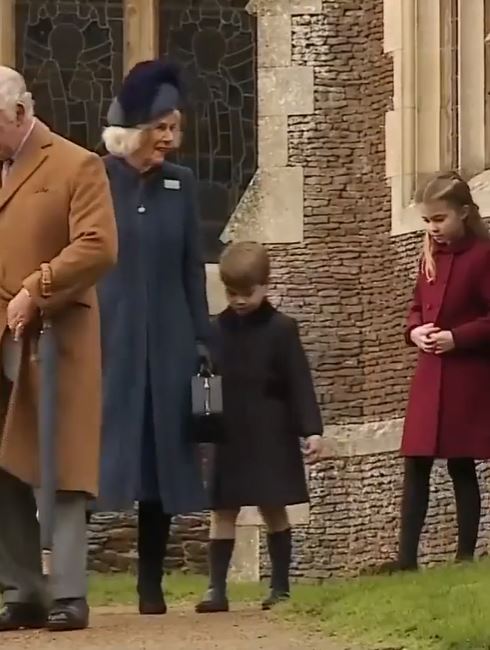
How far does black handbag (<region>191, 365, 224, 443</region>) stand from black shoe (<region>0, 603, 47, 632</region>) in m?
0.93

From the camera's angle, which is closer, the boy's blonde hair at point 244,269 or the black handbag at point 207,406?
the black handbag at point 207,406

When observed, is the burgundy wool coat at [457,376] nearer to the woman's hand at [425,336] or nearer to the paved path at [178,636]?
the woman's hand at [425,336]

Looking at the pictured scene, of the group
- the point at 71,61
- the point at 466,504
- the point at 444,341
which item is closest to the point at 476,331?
the point at 444,341

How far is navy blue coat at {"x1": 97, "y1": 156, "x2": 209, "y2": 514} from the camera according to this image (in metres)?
7.75

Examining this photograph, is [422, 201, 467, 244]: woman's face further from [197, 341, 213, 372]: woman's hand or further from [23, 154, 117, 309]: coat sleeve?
[23, 154, 117, 309]: coat sleeve

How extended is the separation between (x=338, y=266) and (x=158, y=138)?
472cm

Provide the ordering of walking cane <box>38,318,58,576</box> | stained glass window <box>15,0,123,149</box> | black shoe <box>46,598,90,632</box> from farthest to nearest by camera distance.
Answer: stained glass window <box>15,0,123,149</box>
black shoe <box>46,598,90,632</box>
walking cane <box>38,318,58,576</box>

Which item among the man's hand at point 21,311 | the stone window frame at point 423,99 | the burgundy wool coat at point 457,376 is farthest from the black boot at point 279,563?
the stone window frame at point 423,99

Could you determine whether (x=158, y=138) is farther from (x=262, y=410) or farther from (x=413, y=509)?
(x=413, y=509)

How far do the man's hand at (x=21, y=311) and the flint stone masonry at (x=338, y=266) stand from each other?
5.38 metres

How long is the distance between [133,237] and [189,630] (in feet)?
4.92

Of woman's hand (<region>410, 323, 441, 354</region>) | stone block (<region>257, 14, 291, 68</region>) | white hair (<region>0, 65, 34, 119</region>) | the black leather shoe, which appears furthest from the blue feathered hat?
stone block (<region>257, 14, 291, 68</region>)

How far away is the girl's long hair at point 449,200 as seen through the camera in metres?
8.65

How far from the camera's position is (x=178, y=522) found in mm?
12531
